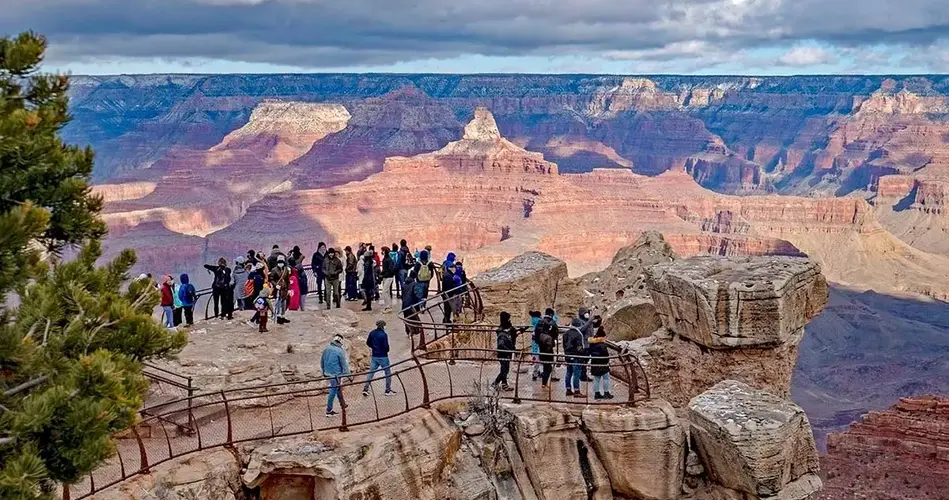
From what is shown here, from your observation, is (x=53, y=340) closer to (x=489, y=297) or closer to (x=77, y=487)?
(x=77, y=487)

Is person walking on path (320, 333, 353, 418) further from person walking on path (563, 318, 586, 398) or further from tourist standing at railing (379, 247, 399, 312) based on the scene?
tourist standing at railing (379, 247, 399, 312)

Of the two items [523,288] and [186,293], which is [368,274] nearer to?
[523,288]

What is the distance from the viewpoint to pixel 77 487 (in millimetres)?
11656

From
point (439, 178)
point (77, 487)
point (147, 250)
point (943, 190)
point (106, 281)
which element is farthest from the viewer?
point (943, 190)

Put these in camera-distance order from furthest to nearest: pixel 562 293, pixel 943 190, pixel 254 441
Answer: pixel 943 190, pixel 562 293, pixel 254 441

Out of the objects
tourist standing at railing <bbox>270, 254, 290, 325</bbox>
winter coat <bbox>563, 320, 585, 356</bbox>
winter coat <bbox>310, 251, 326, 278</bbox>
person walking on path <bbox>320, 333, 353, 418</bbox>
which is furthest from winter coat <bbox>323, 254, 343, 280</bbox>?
winter coat <bbox>563, 320, 585, 356</bbox>

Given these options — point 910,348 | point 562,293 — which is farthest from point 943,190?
point 562,293

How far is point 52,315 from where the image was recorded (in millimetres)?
8969

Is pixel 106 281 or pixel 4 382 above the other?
pixel 106 281

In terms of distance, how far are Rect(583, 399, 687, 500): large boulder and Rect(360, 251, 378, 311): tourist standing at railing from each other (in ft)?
27.7

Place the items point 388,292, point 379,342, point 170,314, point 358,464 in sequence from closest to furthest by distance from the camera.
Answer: point 358,464, point 379,342, point 170,314, point 388,292

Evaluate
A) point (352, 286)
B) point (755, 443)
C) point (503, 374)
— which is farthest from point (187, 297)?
point (755, 443)

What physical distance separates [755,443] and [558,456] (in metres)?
2.76

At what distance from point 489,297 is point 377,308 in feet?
9.15
